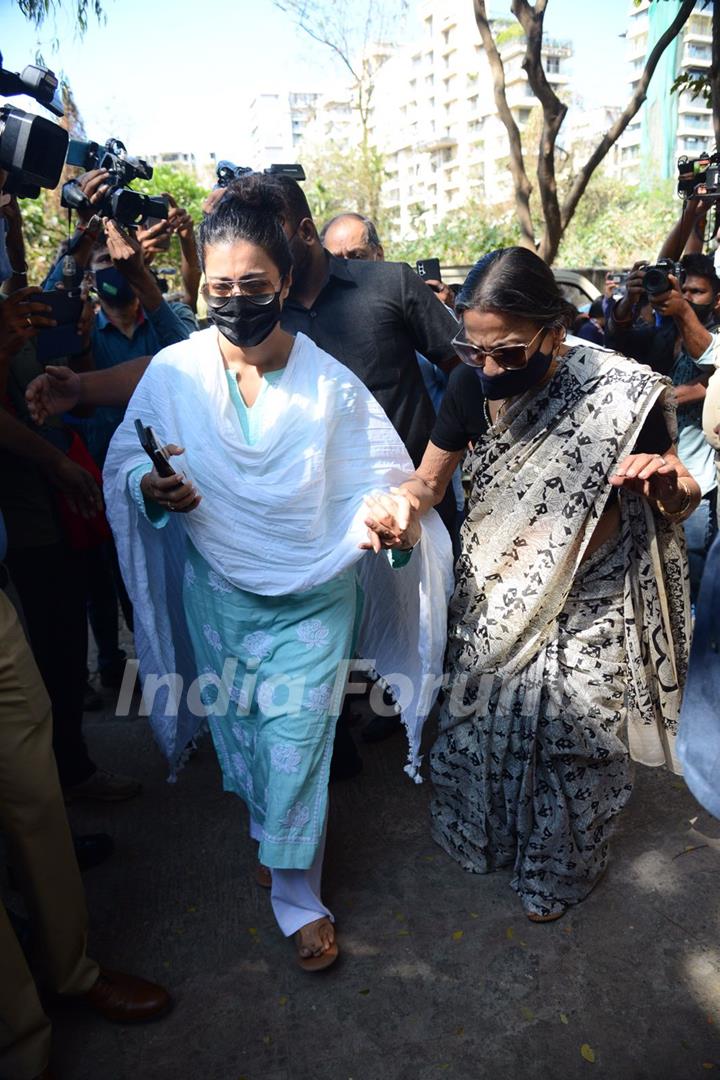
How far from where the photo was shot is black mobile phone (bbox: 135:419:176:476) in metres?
2.24

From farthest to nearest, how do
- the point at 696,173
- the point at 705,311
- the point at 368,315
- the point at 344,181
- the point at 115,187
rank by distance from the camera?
the point at 344,181 → the point at 696,173 → the point at 705,311 → the point at 115,187 → the point at 368,315

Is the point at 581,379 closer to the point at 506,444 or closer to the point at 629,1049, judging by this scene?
the point at 506,444

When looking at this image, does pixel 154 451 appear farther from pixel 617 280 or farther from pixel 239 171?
pixel 617 280

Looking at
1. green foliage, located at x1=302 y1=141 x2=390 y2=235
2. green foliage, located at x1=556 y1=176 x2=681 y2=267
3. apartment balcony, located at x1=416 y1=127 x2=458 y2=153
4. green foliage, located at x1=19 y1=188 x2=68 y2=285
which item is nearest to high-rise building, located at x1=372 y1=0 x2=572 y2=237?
apartment balcony, located at x1=416 y1=127 x2=458 y2=153

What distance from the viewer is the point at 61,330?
287cm

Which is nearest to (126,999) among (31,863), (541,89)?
(31,863)

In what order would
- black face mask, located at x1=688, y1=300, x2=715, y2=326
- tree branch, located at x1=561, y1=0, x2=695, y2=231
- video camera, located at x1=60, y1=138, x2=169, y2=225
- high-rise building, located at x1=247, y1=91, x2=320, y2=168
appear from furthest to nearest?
high-rise building, located at x1=247, y1=91, x2=320, y2=168, tree branch, located at x1=561, y1=0, x2=695, y2=231, black face mask, located at x1=688, y1=300, x2=715, y2=326, video camera, located at x1=60, y1=138, x2=169, y2=225

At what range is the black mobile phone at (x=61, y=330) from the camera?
2775mm

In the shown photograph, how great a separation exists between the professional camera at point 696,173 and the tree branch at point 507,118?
213 centimetres

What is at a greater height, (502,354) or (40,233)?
(40,233)

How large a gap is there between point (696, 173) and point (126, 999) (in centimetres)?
472

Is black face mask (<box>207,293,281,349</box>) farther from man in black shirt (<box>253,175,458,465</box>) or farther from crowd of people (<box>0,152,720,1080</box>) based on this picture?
man in black shirt (<box>253,175,458,465</box>)

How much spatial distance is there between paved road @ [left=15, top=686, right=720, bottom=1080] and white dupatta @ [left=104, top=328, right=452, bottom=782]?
0.47 m

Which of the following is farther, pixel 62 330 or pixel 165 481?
pixel 62 330
